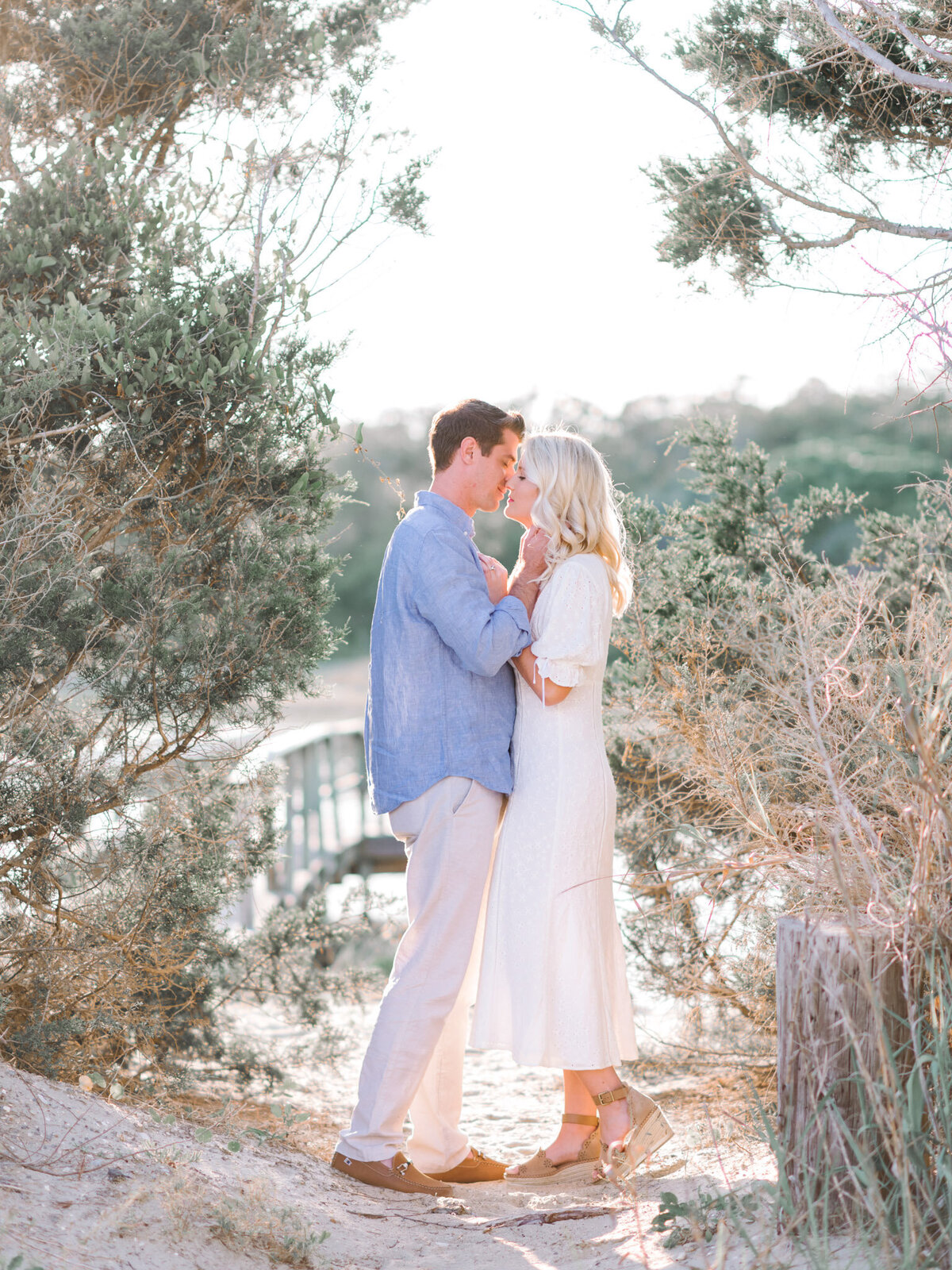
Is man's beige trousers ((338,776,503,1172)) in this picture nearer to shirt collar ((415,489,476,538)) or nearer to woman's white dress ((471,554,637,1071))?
woman's white dress ((471,554,637,1071))

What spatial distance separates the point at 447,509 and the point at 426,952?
1308 millimetres

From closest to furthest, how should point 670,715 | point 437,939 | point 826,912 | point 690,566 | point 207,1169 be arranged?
point 826,912 → point 207,1169 → point 437,939 → point 670,715 → point 690,566

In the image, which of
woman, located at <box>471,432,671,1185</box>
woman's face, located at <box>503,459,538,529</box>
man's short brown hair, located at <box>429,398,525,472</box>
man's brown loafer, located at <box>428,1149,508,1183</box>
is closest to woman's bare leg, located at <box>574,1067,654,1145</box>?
woman, located at <box>471,432,671,1185</box>

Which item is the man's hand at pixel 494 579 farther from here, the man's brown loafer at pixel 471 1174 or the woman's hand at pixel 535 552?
the man's brown loafer at pixel 471 1174

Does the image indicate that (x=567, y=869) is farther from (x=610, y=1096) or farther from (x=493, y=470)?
(x=493, y=470)

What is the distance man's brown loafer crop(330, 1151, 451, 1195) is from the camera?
3.07m

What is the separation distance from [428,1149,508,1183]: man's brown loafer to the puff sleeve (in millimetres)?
1506

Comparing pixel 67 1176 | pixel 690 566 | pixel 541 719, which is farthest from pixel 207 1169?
pixel 690 566

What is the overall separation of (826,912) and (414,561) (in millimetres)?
1506

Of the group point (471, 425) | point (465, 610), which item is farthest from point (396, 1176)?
point (471, 425)

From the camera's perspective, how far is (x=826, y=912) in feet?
7.97

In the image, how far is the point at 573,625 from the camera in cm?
305

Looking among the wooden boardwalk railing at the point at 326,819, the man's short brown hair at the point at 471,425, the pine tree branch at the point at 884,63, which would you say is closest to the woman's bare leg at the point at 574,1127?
the man's short brown hair at the point at 471,425

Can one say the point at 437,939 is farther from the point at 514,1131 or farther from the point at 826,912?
the point at 514,1131
